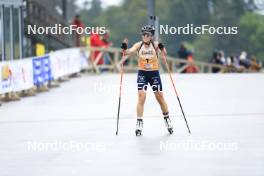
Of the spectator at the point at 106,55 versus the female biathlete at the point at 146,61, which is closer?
the female biathlete at the point at 146,61

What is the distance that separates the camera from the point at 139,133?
1521cm

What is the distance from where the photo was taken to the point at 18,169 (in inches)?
462

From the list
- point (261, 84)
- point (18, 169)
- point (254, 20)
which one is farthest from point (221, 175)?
point (254, 20)

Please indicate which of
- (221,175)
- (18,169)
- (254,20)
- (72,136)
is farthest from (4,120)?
(254,20)

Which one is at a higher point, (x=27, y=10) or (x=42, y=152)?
(x=27, y=10)

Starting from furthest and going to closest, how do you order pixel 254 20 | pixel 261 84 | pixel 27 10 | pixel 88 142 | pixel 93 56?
pixel 254 20 → pixel 93 56 → pixel 27 10 → pixel 261 84 → pixel 88 142

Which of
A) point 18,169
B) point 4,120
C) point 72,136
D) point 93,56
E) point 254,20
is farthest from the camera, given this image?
point 254,20

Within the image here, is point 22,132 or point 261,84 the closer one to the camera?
point 22,132

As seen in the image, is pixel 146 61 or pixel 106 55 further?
pixel 106 55

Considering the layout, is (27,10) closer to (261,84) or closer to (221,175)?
(261,84)

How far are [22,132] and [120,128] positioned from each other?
1.90 m

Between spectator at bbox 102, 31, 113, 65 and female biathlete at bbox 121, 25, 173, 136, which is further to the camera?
spectator at bbox 102, 31, 113, 65

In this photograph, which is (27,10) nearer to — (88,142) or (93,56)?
(93,56)

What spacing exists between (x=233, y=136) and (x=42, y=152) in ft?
11.7
